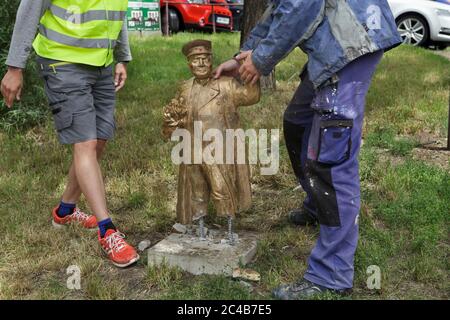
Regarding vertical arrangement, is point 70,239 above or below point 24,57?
below

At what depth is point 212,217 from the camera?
146 inches

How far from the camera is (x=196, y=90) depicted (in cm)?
313

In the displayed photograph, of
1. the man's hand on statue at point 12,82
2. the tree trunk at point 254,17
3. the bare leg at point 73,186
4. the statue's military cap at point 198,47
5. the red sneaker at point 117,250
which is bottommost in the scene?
the red sneaker at point 117,250

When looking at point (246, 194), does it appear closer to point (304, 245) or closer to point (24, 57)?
point (304, 245)

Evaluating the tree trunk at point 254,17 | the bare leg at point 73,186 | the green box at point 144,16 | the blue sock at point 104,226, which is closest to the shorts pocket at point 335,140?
the blue sock at point 104,226

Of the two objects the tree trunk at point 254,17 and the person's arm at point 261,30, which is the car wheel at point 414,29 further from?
the person's arm at point 261,30

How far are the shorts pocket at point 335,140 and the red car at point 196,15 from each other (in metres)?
11.7

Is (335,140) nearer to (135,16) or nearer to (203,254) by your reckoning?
(203,254)

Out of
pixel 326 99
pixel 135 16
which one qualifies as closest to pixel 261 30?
pixel 326 99

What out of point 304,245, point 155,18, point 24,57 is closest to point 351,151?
point 304,245

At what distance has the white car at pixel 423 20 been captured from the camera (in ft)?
36.8

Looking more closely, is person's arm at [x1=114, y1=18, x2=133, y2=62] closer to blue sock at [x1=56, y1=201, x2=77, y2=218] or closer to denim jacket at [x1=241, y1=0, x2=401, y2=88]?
blue sock at [x1=56, y1=201, x2=77, y2=218]

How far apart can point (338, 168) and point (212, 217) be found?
126cm

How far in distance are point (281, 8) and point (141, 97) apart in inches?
170
